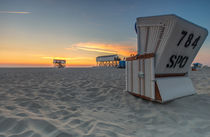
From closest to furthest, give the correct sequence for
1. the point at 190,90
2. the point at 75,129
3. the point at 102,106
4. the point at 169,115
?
the point at 75,129 → the point at 169,115 → the point at 102,106 → the point at 190,90

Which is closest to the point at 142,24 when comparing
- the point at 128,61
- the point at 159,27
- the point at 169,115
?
the point at 159,27

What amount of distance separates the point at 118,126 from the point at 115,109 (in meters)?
0.78

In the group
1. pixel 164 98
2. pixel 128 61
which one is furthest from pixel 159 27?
pixel 164 98

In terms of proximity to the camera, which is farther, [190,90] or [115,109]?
[190,90]

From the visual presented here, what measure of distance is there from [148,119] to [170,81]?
136cm

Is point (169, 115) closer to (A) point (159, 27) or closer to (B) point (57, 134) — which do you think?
(A) point (159, 27)

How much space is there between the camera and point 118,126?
1.87 meters

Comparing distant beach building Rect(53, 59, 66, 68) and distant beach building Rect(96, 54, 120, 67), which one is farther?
distant beach building Rect(53, 59, 66, 68)

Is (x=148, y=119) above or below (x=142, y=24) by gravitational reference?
below

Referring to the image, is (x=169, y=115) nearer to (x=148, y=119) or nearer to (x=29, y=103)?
(x=148, y=119)

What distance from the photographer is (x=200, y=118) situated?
84.7 inches

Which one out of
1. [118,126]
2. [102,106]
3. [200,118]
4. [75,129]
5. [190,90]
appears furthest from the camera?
[190,90]

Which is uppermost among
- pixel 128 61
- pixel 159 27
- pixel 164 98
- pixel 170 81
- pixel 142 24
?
pixel 142 24

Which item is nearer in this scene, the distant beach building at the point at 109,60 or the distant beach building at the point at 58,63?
the distant beach building at the point at 109,60
